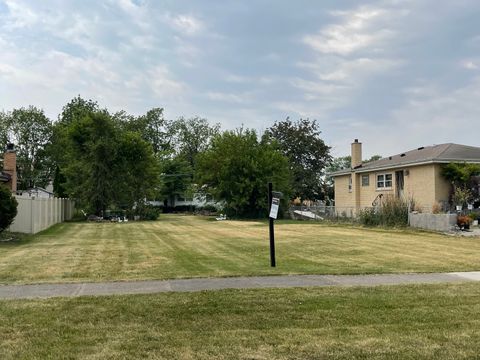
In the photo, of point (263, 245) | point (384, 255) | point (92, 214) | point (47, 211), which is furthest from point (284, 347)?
point (92, 214)

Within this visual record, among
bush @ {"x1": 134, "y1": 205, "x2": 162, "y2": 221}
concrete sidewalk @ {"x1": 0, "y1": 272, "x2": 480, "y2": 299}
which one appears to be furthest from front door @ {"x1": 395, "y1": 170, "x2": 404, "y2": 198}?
concrete sidewalk @ {"x1": 0, "y1": 272, "x2": 480, "y2": 299}

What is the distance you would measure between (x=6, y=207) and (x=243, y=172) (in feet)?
86.7

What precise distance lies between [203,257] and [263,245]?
422 cm

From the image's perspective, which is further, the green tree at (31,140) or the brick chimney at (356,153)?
the green tree at (31,140)

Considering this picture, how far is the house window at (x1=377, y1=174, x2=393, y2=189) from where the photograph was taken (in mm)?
35719

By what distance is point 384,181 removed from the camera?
119 feet

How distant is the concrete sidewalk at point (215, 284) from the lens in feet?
29.5

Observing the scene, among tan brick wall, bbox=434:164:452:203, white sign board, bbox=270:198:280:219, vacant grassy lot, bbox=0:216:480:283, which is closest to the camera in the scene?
vacant grassy lot, bbox=0:216:480:283

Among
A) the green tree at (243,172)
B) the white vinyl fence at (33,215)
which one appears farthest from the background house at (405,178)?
the white vinyl fence at (33,215)

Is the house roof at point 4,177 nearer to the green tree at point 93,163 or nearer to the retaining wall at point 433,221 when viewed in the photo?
the green tree at point 93,163

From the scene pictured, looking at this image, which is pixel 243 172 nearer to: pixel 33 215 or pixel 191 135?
pixel 33 215

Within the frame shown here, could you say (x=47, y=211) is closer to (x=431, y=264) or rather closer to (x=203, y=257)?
(x=203, y=257)

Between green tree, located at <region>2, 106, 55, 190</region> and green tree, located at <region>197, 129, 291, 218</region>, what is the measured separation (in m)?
35.8

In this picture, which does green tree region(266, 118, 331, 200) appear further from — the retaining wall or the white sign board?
the white sign board
